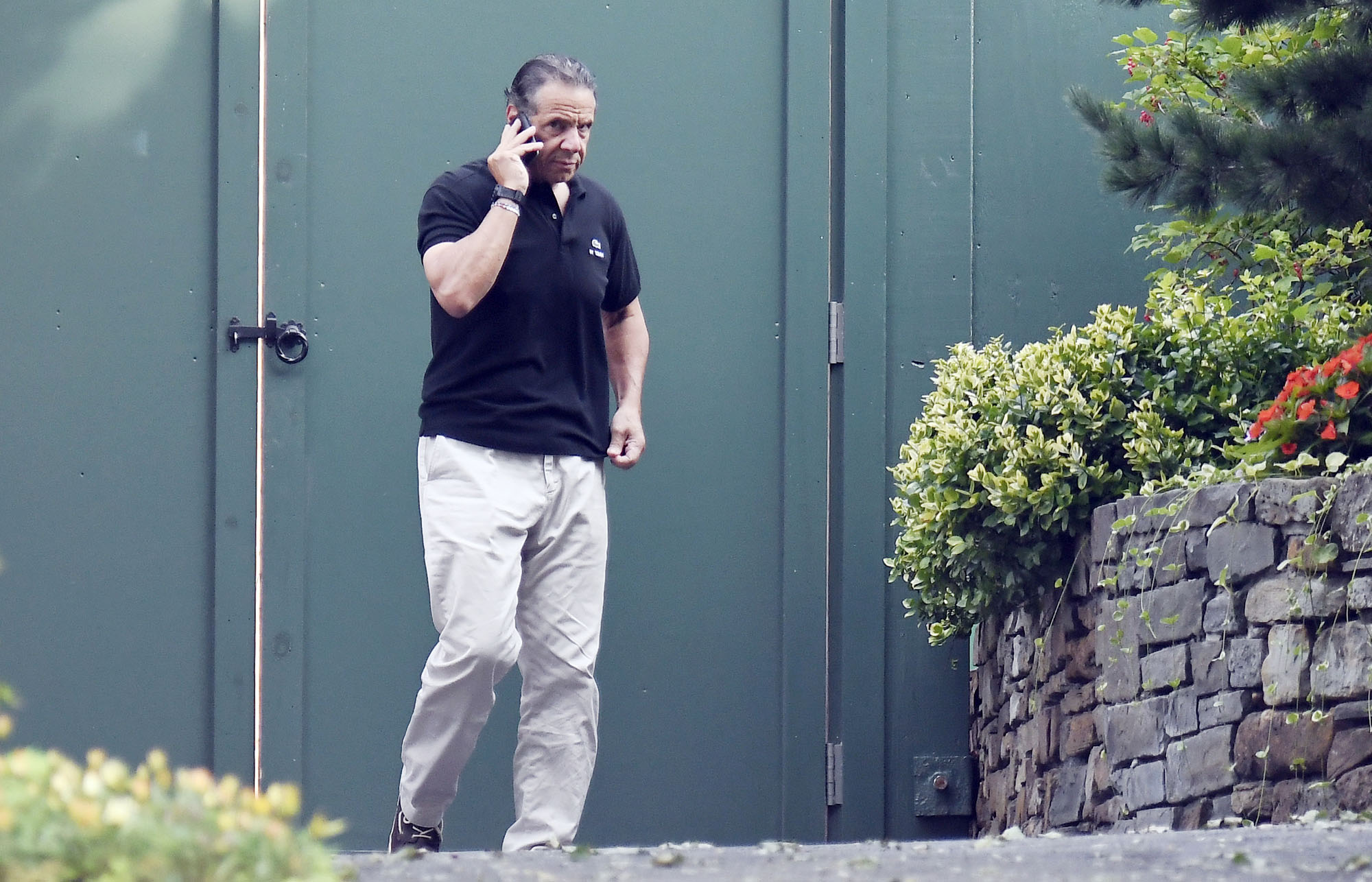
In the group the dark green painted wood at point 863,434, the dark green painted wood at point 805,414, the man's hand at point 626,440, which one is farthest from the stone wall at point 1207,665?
the man's hand at point 626,440

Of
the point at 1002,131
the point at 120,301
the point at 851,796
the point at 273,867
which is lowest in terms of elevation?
the point at 851,796

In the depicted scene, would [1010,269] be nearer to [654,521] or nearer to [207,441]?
[654,521]

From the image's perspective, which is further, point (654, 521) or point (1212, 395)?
point (654, 521)

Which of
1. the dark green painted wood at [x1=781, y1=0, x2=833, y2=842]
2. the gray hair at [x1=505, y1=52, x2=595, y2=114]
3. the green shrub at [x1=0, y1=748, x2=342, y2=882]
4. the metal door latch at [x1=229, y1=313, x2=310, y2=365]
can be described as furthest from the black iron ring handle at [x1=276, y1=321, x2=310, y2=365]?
the green shrub at [x1=0, y1=748, x2=342, y2=882]

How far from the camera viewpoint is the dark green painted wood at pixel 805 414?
472 cm

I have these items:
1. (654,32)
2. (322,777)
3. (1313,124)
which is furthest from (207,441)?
(1313,124)

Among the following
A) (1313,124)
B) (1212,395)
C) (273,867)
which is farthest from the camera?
(1212,395)

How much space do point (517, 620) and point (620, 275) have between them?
830 millimetres

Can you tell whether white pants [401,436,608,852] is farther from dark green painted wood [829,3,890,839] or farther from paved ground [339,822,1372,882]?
dark green painted wood [829,3,890,839]

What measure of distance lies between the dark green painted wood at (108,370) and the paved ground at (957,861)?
2270 mm

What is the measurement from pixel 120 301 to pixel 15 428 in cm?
44

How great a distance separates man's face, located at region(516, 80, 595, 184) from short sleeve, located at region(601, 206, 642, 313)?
0.90 feet

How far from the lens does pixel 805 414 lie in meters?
4.78

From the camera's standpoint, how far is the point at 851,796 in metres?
4.72
